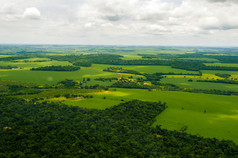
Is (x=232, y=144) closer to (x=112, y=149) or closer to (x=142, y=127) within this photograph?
(x=142, y=127)

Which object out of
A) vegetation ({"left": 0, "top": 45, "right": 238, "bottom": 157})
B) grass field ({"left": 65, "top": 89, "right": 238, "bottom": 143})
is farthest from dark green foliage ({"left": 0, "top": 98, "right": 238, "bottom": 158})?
grass field ({"left": 65, "top": 89, "right": 238, "bottom": 143})

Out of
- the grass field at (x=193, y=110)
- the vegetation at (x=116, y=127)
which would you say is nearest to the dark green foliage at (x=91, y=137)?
the vegetation at (x=116, y=127)

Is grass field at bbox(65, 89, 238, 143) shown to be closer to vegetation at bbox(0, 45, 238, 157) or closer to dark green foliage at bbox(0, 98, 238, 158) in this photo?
vegetation at bbox(0, 45, 238, 157)

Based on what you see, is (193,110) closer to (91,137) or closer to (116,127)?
(116,127)

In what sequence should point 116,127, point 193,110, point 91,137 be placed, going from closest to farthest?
point 91,137 < point 116,127 < point 193,110

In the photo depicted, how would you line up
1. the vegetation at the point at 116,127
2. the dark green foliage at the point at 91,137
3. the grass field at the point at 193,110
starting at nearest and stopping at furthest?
the dark green foliage at the point at 91,137, the vegetation at the point at 116,127, the grass field at the point at 193,110

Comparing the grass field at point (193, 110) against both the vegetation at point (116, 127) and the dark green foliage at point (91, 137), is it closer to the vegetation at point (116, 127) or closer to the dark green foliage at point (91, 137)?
the vegetation at point (116, 127)

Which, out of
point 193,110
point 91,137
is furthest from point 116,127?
point 193,110
